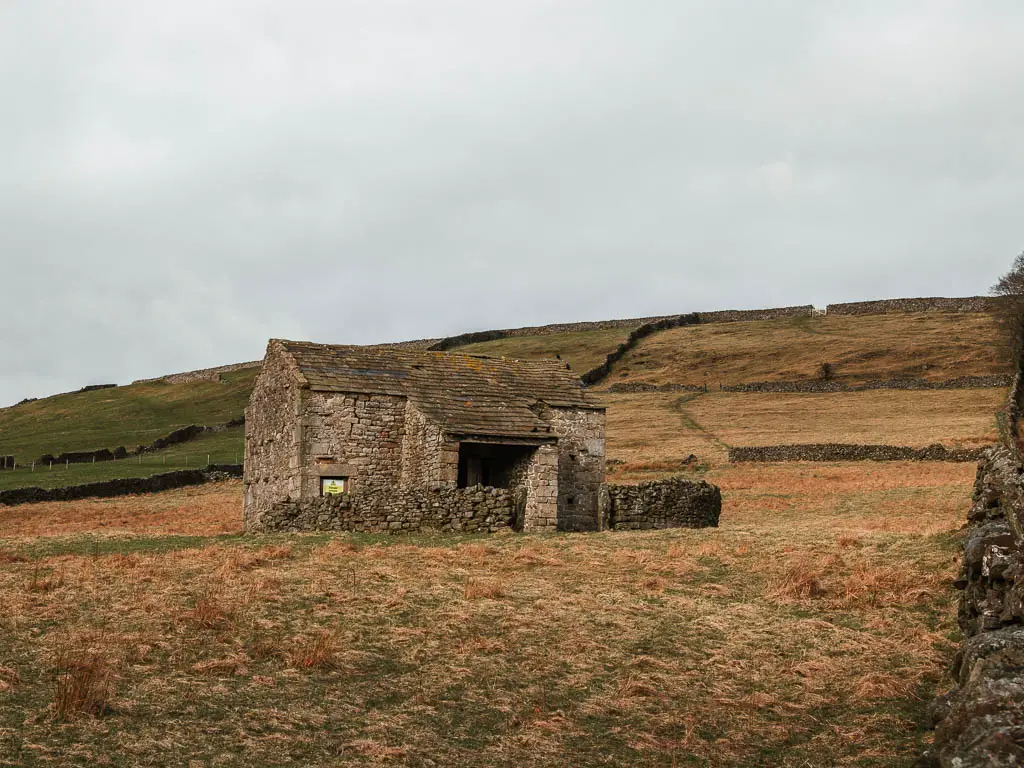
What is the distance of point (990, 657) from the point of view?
334 inches

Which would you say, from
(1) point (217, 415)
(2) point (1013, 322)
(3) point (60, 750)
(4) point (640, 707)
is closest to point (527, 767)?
(4) point (640, 707)

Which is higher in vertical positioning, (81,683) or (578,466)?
(578,466)

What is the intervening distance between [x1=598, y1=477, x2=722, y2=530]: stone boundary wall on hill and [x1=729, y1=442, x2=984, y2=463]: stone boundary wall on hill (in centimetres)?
2478

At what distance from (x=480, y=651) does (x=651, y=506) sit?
45.5 ft

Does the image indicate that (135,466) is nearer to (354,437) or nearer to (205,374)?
(354,437)

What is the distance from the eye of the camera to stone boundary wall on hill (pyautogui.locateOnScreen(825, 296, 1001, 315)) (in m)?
112

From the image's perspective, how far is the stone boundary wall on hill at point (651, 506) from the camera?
25.6 meters

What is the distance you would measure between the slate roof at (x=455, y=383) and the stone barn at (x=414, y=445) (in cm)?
5

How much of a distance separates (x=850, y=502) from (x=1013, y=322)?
50.3 m

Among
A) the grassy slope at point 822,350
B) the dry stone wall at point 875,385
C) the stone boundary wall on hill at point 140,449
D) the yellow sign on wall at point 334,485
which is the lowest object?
the yellow sign on wall at point 334,485

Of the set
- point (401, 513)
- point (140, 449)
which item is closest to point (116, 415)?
point (140, 449)

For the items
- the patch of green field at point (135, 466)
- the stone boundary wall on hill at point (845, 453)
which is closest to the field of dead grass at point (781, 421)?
the stone boundary wall on hill at point (845, 453)

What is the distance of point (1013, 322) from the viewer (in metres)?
75.1

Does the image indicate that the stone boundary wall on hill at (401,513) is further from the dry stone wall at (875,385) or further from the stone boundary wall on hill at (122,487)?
the dry stone wall at (875,385)
